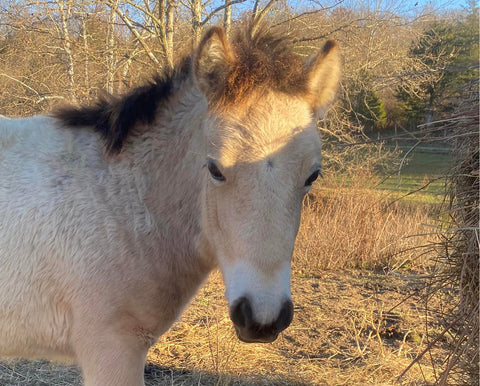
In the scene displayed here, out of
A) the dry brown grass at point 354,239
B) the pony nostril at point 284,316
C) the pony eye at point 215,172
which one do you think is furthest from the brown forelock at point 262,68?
the dry brown grass at point 354,239

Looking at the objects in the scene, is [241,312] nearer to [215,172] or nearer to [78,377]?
[215,172]

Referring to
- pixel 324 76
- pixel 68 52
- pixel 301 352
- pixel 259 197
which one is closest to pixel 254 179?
pixel 259 197

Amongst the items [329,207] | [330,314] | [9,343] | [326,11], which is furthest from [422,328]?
[326,11]

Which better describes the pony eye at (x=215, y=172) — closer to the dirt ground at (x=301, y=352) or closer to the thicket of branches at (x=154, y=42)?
the dirt ground at (x=301, y=352)

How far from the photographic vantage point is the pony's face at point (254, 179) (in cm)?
165

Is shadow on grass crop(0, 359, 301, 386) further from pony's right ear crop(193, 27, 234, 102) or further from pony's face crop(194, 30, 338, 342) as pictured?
pony's right ear crop(193, 27, 234, 102)

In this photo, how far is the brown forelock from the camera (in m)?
1.91

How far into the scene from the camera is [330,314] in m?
4.79

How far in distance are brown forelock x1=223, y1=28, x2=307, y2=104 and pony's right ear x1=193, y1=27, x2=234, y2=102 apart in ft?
0.14

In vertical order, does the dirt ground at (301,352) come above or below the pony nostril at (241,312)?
below

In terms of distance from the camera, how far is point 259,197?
67.6 inches

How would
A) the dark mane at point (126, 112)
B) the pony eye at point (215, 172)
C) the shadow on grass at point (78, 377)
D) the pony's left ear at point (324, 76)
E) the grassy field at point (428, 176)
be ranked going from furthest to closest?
the shadow on grass at point (78, 377) → the grassy field at point (428, 176) → the dark mane at point (126, 112) → the pony's left ear at point (324, 76) → the pony eye at point (215, 172)

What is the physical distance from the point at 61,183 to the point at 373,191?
6.75m

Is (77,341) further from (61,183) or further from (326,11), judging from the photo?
(326,11)
